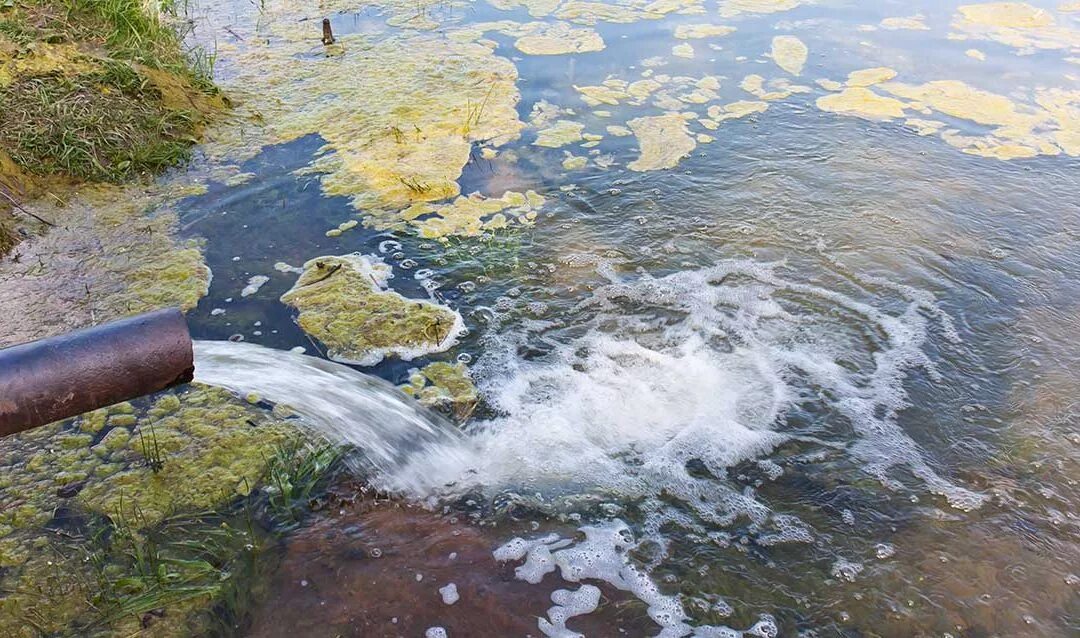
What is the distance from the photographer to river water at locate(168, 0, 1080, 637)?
6.77ft

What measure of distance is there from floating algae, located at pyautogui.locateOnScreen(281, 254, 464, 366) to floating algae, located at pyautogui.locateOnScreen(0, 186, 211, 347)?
50 cm

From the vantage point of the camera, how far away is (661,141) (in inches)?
173

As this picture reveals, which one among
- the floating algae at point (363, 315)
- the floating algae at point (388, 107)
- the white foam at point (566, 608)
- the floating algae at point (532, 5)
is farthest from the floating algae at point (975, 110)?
the white foam at point (566, 608)

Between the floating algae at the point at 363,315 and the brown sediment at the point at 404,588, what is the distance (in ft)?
2.88

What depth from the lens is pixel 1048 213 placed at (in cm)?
375

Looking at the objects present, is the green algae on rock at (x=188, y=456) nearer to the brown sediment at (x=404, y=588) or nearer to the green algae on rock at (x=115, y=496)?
→ the green algae on rock at (x=115, y=496)

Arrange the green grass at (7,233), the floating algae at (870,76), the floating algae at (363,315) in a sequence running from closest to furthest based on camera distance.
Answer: the floating algae at (363,315), the green grass at (7,233), the floating algae at (870,76)

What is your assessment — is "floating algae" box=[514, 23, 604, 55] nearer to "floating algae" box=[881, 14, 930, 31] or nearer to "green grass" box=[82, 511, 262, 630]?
"floating algae" box=[881, 14, 930, 31]

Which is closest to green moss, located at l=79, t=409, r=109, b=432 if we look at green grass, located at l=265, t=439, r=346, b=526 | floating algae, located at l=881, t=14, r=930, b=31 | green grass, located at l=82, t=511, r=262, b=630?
green grass, located at l=82, t=511, r=262, b=630

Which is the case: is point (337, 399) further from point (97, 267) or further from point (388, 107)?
point (388, 107)

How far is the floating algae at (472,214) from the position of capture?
3619mm

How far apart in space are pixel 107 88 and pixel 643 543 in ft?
12.4

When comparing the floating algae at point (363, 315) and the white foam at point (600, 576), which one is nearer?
the white foam at point (600, 576)

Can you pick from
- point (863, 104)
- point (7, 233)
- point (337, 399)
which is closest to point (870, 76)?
point (863, 104)
